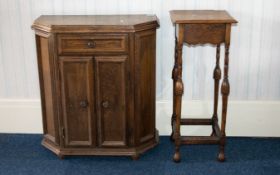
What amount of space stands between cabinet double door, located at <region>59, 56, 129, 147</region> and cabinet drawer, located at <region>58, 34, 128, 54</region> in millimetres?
53

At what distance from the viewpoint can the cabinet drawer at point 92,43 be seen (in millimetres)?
2916

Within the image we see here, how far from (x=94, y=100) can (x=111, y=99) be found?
0.39ft

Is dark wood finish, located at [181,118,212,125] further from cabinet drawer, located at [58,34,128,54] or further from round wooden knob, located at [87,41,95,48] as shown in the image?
round wooden knob, located at [87,41,95,48]

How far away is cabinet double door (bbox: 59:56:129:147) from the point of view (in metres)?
2.98

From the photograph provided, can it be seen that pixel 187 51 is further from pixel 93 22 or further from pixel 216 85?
pixel 93 22

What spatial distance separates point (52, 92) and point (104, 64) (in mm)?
→ 440

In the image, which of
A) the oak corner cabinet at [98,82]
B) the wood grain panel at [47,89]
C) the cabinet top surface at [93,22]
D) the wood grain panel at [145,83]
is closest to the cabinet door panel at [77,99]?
the oak corner cabinet at [98,82]

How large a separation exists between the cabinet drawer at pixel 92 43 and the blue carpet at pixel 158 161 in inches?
31.9

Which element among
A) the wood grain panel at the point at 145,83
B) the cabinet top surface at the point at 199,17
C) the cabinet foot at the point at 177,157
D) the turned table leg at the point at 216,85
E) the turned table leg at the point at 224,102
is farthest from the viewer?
the turned table leg at the point at 216,85

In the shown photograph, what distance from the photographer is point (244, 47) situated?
3389mm

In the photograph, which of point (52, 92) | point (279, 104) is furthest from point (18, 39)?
point (279, 104)

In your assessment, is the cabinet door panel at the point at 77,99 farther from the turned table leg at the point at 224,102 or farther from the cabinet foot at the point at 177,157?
the turned table leg at the point at 224,102

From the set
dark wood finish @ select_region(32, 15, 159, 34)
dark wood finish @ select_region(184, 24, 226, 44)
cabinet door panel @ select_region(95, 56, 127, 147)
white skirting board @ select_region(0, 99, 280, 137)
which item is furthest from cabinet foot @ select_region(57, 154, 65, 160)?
dark wood finish @ select_region(184, 24, 226, 44)

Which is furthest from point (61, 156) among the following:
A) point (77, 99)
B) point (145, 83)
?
point (145, 83)
